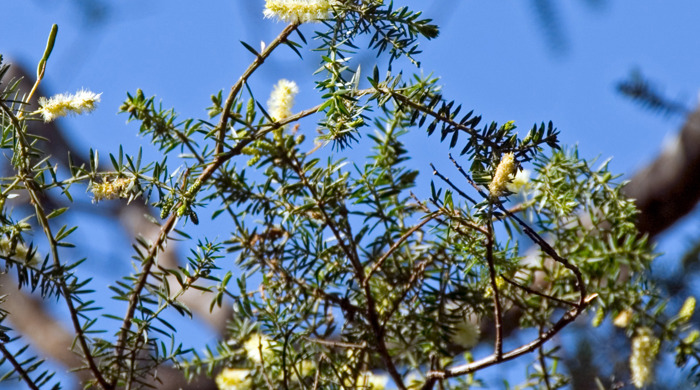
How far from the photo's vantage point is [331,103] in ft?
1.76

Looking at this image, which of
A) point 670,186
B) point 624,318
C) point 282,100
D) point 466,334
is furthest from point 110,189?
point 670,186

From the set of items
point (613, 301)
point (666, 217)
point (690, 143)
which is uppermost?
point (690, 143)

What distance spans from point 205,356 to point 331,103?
A: 41 cm

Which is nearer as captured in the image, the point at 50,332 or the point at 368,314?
the point at 368,314

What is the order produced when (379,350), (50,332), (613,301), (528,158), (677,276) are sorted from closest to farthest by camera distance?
(528,158), (379,350), (613,301), (677,276), (50,332)

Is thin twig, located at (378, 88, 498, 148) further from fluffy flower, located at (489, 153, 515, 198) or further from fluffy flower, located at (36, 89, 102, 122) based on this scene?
fluffy flower, located at (36, 89, 102, 122)

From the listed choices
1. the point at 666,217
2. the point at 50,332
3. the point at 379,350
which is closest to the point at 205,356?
the point at 379,350

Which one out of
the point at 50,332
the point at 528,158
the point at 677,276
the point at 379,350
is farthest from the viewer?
the point at 50,332

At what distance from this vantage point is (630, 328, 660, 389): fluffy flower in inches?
28.9

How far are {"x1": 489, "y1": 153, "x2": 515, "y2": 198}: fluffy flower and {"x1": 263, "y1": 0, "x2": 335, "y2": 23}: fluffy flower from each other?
16cm

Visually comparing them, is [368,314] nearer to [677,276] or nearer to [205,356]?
[205,356]

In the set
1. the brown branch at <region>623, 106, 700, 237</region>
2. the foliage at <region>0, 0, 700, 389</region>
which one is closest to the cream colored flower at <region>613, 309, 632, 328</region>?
the foliage at <region>0, 0, 700, 389</region>

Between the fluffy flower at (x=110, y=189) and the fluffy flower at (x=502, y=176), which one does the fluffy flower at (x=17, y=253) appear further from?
the fluffy flower at (x=502, y=176)

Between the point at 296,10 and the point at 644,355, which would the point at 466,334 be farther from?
the point at 296,10
